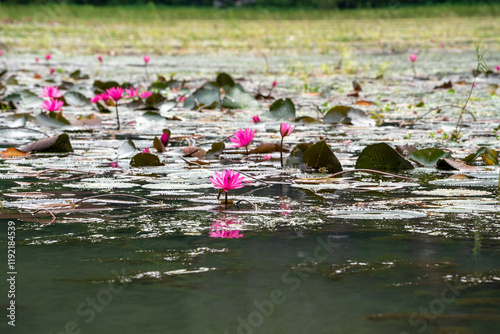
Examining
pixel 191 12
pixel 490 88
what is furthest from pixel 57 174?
pixel 191 12

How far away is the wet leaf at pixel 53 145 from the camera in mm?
3076

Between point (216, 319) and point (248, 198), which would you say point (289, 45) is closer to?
point (248, 198)

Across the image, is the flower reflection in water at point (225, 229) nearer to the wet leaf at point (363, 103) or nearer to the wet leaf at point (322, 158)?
the wet leaf at point (322, 158)

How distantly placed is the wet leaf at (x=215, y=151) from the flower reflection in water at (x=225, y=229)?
41.2 inches

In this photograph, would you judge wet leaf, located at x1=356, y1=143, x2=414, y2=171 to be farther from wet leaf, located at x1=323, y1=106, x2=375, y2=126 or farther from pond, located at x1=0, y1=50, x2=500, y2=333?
wet leaf, located at x1=323, y1=106, x2=375, y2=126

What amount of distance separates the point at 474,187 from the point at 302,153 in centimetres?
69

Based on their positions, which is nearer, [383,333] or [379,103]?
[383,333]

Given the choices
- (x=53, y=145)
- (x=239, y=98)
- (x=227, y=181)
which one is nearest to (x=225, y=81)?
(x=239, y=98)

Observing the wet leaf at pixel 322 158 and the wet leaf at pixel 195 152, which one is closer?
the wet leaf at pixel 322 158

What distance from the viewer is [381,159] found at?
264 cm

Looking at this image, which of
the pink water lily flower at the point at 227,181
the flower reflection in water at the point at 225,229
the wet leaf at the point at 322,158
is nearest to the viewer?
the flower reflection in water at the point at 225,229

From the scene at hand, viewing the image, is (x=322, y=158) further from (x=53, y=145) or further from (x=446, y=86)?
(x=446, y=86)

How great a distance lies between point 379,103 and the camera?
5141mm

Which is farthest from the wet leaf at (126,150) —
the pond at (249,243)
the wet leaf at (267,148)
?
the wet leaf at (267,148)
